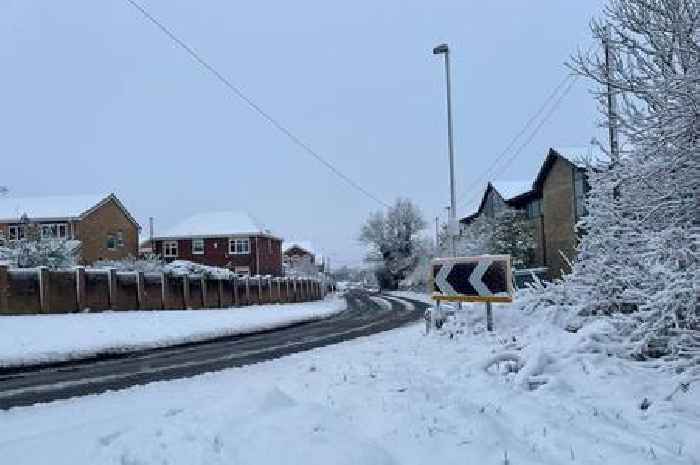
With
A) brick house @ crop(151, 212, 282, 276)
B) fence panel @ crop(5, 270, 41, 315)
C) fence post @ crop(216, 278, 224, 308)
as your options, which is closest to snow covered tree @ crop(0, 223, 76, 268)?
fence panel @ crop(5, 270, 41, 315)

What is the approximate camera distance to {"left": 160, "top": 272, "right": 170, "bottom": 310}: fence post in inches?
920

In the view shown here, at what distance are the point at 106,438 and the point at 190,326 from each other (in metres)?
14.9

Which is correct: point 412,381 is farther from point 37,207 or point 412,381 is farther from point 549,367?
point 37,207

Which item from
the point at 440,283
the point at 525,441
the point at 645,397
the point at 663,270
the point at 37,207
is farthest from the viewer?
the point at 37,207

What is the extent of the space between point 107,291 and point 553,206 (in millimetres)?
30969

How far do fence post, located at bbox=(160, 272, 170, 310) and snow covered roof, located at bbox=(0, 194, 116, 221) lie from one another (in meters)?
29.2

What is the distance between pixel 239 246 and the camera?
67.1 meters

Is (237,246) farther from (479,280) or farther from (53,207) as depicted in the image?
(479,280)

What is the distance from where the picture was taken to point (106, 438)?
5500mm

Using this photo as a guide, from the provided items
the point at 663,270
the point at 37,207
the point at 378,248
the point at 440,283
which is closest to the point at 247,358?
Answer: the point at 440,283

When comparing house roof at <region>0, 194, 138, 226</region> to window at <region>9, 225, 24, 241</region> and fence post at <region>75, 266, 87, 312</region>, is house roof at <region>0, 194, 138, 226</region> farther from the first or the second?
fence post at <region>75, 266, 87, 312</region>

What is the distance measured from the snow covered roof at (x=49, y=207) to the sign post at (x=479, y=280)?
144ft

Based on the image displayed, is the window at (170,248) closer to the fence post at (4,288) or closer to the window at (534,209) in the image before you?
the window at (534,209)

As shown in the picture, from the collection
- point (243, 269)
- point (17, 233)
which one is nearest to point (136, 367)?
point (17, 233)
